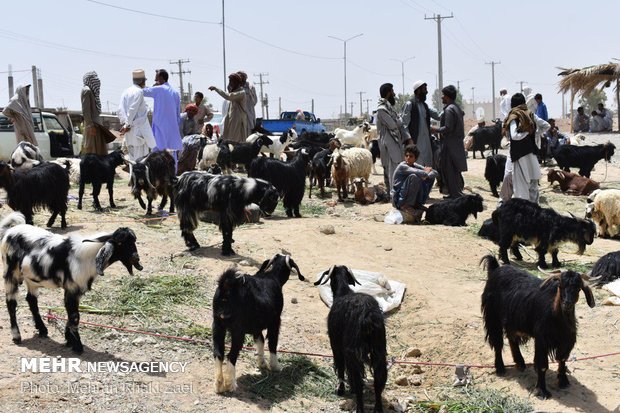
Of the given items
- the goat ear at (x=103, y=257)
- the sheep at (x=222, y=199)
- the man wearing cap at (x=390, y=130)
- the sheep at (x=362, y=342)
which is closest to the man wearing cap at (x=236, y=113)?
the man wearing cap at (x=390, y=130)

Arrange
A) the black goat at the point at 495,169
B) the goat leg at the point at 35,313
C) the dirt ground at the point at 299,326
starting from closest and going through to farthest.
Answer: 1. the dirt ground at the point at 299,326
2. the goat leg at the point at 35,313
3. the black goat at the point at 495,169

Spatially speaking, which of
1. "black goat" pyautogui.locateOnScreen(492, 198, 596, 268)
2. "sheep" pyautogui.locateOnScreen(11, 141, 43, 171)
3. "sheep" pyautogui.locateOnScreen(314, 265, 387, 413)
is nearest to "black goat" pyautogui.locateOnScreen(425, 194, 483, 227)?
"black goat" pyautogui.locateOnScreen(492, 198, 596, 268)

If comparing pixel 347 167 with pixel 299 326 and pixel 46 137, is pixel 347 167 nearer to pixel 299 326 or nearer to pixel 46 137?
pixel 299 326

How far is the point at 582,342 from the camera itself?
6.45m

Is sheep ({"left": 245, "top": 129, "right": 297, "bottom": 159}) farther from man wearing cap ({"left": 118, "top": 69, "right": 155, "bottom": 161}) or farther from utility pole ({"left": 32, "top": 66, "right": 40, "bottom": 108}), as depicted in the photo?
utility pole ({"left": 32, "top": 66, "right": 40, "bottom": 108})

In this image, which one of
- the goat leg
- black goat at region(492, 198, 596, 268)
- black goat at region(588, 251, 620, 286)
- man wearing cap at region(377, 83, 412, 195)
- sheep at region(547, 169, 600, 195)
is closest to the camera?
the goat leg

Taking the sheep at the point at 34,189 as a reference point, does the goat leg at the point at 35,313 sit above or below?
below

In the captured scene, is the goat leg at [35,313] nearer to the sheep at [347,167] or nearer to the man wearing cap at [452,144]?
the man wearing cap at [452,144]

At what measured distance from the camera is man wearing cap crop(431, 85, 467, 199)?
12.7 meters

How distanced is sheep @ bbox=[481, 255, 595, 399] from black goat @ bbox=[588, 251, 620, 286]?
2.62 metres

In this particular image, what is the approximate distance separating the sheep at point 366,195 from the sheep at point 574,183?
4.66 m

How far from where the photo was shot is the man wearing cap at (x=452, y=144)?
41.8 ft

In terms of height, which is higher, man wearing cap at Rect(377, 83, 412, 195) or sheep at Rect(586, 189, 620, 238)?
man wearing cap at Rect(377, 83, 412, 195)

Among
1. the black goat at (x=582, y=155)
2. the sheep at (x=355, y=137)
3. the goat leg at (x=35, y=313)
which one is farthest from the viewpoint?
the sheep at (x=355, y=137)
